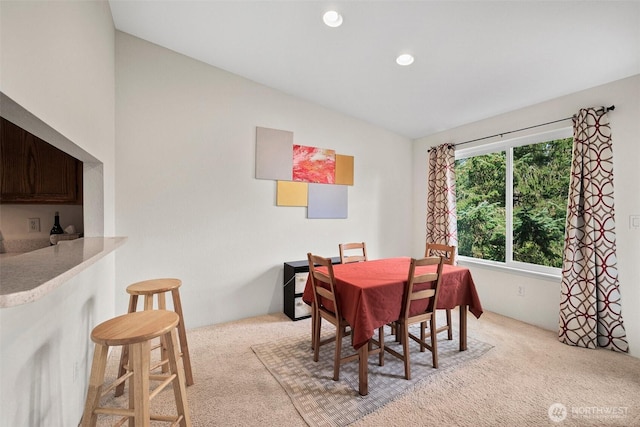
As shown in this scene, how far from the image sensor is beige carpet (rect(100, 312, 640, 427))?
1737 mm

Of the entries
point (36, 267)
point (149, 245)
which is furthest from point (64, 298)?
point (149, 245)

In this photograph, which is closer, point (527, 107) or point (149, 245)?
point (149, 245)

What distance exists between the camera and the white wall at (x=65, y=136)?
99 centimetres

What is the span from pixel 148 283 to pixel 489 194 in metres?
3.87

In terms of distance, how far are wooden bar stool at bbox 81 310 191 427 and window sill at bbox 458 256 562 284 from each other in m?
3.47

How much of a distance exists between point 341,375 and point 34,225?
2.82 metres

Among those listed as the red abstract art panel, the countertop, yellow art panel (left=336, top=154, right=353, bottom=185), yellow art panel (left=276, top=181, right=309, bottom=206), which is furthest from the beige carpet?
yellow art panel (left=336, top=154, right=353, bottom=185)

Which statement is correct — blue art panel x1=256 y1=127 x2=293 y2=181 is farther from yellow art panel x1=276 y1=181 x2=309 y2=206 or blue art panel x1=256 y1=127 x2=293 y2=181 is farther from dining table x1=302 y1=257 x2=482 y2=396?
dining table x1=302 y1=257 x2=482 y2=396

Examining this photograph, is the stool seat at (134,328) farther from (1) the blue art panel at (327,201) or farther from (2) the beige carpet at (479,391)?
(1) the blue art panel at (327,201)

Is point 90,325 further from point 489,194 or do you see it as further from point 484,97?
point 489,194

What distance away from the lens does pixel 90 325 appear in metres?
1.90

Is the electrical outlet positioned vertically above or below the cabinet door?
above

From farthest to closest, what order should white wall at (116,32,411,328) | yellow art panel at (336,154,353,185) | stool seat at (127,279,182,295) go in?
1. yellow art panel at (336,154,353,185)
2. white wall at (116,32,411,328)
3. stool seat at (127,279,182,295)

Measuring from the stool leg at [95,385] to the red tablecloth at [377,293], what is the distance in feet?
4.38
